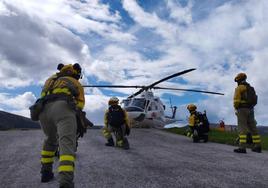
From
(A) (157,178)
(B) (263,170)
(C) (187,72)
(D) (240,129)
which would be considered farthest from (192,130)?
(A) (157,178)

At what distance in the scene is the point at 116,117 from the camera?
1077cm

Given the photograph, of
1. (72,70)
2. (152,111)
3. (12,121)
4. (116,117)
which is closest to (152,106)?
(152,111)

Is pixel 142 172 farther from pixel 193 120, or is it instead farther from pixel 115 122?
pixel 193 120

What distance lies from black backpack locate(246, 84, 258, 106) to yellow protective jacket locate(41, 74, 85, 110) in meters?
6.25

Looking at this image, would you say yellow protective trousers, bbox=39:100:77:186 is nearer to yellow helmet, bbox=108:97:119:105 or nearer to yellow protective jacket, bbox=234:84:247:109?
yellow helmet, bbox=108:97:119:105

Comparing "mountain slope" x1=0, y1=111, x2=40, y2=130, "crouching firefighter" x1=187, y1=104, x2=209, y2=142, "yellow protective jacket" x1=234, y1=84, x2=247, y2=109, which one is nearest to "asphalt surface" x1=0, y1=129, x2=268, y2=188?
"yellow protective jacket" x1=234, y1=84, x2=247, y2=109

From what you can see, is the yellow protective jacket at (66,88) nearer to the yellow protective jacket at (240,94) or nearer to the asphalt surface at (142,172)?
the asphalt surface at (142,172)

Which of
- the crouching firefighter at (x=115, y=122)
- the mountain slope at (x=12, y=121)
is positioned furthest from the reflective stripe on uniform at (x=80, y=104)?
the mountain slope at (x=12, y=121)

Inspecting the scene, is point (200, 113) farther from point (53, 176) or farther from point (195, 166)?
point (53, 176)

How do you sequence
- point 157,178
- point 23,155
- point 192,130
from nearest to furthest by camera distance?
1. point 157,178
2. point 23,155
3. point 192,130

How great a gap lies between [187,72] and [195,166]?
13023 mm

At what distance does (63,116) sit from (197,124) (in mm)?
9631

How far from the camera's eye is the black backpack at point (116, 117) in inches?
422

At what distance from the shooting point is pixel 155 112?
2281 centimetres
